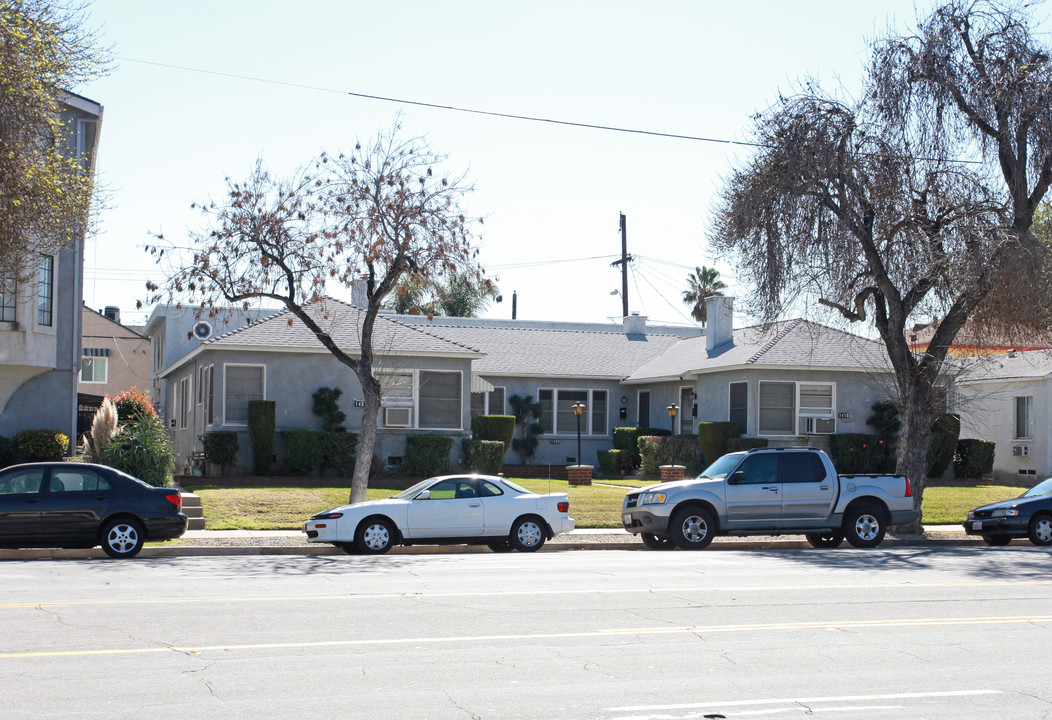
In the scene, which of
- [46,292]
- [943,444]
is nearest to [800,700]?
[46,292]

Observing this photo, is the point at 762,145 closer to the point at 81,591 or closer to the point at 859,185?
the point at 859,185

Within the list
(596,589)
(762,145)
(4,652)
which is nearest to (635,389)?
(762,145)

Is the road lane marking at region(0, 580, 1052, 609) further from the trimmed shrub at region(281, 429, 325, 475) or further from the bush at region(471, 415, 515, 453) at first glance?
the bush at region(471, 415, 515, 453)

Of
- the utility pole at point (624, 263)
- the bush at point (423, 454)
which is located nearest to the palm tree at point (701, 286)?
the utility pole at point (624, 263)

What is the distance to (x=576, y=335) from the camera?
40719 millimetres

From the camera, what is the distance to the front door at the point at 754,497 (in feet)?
59.0

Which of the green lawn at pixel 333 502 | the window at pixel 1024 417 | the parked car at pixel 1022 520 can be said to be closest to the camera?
the parked car at pixel 1022 520

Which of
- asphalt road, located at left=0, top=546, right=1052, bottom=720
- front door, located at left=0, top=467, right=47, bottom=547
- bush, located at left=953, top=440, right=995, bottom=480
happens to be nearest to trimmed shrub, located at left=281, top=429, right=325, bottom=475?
front door, located at left=0, top=467, right=47, bottom=547

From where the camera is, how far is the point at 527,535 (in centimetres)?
1744

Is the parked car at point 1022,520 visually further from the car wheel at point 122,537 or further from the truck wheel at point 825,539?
the car wheel at point 122,537

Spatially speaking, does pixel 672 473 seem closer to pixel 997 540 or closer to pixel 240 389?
pixel 997 540

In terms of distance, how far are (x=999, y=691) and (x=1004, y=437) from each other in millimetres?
29717

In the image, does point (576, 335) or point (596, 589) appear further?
point (576, 335)

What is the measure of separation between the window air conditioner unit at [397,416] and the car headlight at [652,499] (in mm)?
12403
